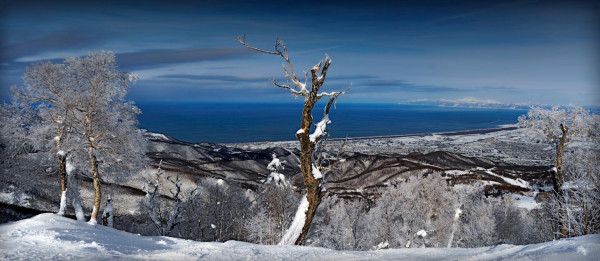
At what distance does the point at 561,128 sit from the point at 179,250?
1948 cm

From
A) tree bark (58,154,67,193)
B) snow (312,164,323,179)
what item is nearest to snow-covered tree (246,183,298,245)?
tree bark (58,154,67,193)

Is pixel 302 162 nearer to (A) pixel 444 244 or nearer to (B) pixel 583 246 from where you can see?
(B) pixel 583 246

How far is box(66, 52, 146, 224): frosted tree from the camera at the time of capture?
44.1 ft

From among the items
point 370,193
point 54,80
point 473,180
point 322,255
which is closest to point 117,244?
point 322,255

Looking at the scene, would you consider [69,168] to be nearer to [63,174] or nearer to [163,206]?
[63,174]

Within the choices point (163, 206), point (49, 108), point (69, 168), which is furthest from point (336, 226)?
point (49, 108)

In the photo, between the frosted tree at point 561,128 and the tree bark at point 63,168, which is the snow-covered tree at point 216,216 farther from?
the frosted tree at point 561,128

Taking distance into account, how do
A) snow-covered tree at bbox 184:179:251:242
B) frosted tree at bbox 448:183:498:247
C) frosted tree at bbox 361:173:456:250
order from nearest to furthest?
frosted tree at bbox 361:173:456:250 < frosted tree at bbox 448:183:498:247 < snow-covered tree at bbox 184:179:251:242

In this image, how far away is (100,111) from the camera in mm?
13781

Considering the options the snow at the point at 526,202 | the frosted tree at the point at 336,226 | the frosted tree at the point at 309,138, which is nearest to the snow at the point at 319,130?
the frosted tree at the point at 309,138

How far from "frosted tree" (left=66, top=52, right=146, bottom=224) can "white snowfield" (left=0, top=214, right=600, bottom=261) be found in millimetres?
5965

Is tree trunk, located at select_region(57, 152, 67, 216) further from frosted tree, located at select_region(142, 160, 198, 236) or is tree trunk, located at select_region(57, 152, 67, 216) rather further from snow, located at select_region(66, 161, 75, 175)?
frosted tree, located at select_region(142, 160, 198, 236)

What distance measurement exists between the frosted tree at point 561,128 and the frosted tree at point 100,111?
21.4 metres

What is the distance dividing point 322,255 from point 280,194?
979 inches
